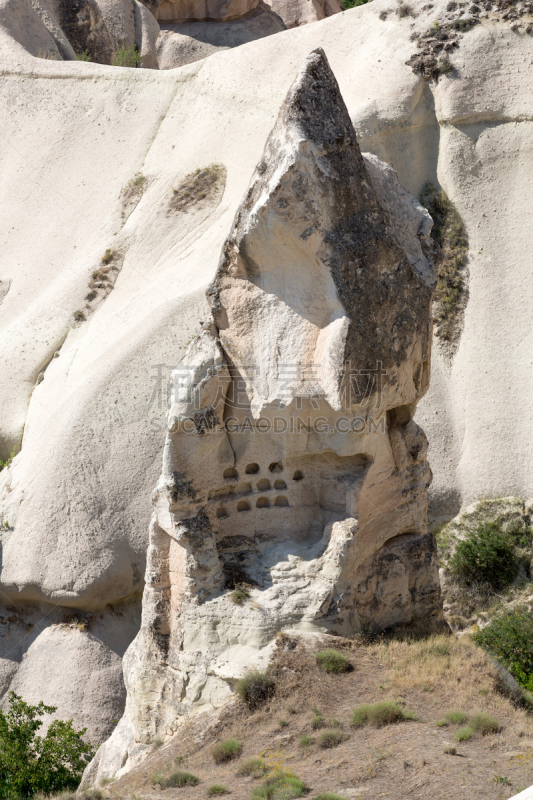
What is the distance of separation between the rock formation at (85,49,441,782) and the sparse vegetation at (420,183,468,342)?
9512 millimetres

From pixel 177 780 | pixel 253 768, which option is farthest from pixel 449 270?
pixel 177 780

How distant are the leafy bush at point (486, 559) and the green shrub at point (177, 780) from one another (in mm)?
11187

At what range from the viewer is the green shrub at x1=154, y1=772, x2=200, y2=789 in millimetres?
8594

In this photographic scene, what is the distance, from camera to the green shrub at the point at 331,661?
965 cm

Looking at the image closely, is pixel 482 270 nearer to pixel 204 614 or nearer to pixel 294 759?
pixel 204 614

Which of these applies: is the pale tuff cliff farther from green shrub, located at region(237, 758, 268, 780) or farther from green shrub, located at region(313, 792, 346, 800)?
green shrub, located at region(313, 792, 346, 800)

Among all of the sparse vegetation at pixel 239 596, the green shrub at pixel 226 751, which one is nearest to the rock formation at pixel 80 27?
the sparse vegetation at pixel 239 596

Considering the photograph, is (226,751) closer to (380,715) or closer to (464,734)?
(380,715)

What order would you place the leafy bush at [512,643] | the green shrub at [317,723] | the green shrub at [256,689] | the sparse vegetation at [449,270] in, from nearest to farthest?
the green shrub at [317,723] → the green shrub at [256,689] → the leafy bush at [512,643] → the sparse vegetation at [449,270]

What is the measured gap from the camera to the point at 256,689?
953 centimetres

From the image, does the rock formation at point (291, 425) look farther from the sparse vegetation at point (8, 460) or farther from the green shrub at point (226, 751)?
the sparse vegetation at point (8, 460)

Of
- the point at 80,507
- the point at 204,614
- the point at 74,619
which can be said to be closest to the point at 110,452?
the point at 80,507

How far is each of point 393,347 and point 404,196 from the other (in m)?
2.29

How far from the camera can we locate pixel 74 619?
1705cm
